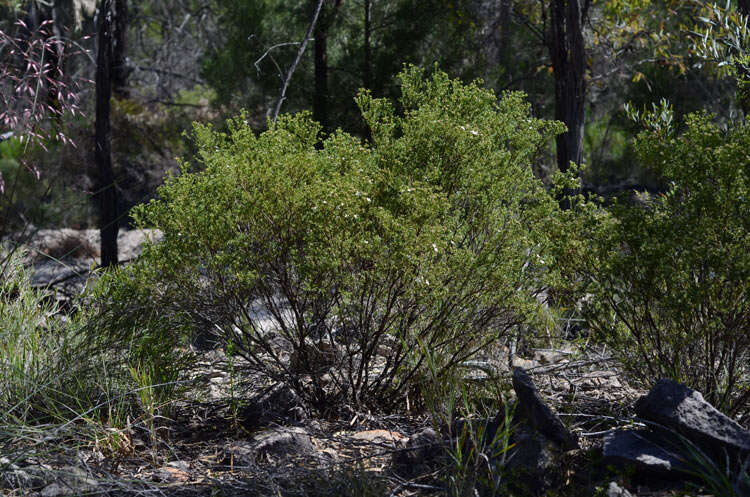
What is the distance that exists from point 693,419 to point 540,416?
59cm

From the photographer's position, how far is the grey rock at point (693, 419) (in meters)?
2.66

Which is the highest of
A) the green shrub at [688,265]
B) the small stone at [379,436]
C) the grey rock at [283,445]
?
the green shrub at [688,265]

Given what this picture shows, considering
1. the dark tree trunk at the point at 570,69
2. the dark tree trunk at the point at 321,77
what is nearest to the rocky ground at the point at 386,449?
the dark tree trunk at the point at 570,69

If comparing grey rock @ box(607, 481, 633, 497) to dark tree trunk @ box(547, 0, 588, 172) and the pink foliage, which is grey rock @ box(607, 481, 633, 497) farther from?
dark tree trunk @ box(547, 0, 588, 172)

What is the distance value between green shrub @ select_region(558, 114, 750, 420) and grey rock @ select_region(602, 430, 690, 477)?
532 mm

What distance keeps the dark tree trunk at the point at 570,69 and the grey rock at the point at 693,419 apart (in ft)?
12.2

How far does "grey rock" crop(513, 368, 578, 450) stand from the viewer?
299 cm

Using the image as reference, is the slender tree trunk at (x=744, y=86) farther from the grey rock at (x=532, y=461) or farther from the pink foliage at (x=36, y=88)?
the pink foliage at (x=36, y=88)

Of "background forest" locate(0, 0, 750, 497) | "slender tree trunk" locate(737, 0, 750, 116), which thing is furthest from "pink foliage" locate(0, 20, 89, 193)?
"slender tree trunk" locate(737, 0, 750, 116)

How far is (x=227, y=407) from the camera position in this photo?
13.1ft

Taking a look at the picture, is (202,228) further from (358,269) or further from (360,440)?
(360,440)

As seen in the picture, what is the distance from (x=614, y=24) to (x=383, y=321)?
6527 millimetres

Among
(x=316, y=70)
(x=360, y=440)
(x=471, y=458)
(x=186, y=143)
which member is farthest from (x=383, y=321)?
(x=186, y=143)

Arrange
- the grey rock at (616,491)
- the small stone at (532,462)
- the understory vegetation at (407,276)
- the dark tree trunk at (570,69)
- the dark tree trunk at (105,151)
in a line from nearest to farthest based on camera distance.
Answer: the grey rock at (616,491)
the small stone at (532,462)
the understory vegetation at (407,276)
the dark tree trunk at (570,69)
the dark tree trunk at (105,151)
